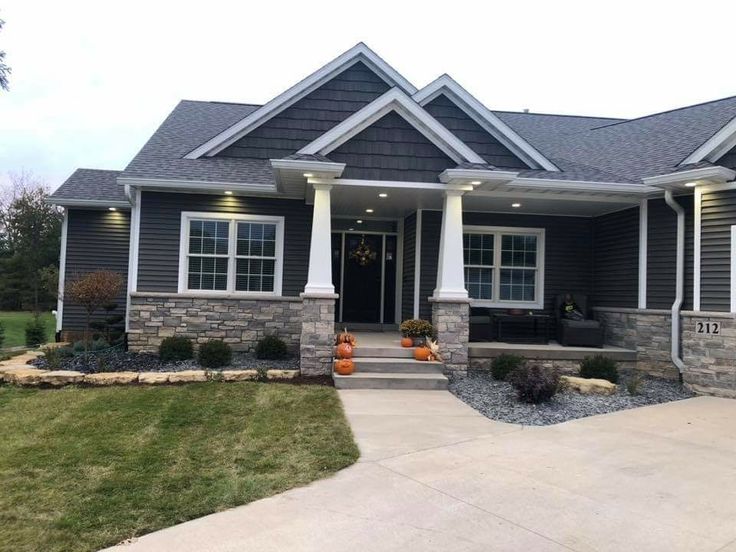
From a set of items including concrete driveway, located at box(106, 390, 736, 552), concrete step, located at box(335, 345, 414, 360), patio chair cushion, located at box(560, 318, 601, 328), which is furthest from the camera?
patio chair cushion, located at box(560, 318, 601, 328)

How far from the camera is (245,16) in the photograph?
14.1 meters

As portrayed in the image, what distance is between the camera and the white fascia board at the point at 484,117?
9438 millimetres

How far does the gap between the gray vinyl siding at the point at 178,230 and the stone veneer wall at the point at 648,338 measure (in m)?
5.96

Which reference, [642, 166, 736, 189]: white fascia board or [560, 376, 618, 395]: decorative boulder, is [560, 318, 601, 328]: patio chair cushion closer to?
[560, 376, 618, 395]: decorative boulder

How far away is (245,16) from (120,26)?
3145 millimetres

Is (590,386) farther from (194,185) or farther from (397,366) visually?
(194,185)

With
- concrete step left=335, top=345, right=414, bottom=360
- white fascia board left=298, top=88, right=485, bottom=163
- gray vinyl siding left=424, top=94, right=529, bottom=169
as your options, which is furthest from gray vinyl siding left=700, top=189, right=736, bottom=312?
concrete step left=335, top=345, right=414, bottom=360

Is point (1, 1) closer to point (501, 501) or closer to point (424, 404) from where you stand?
point (424, 404)

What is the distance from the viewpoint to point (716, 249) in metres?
8.04

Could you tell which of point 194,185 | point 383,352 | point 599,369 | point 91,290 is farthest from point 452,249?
point 91,290

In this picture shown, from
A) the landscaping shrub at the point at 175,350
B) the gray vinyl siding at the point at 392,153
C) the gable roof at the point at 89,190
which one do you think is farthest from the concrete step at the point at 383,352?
the gable roof at the point at 89,190

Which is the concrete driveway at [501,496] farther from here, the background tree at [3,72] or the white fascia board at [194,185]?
the background tree at [3,72]

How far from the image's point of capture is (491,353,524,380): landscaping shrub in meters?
8.15

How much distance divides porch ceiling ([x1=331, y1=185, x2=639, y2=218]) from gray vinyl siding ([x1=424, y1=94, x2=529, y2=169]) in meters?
0.64
